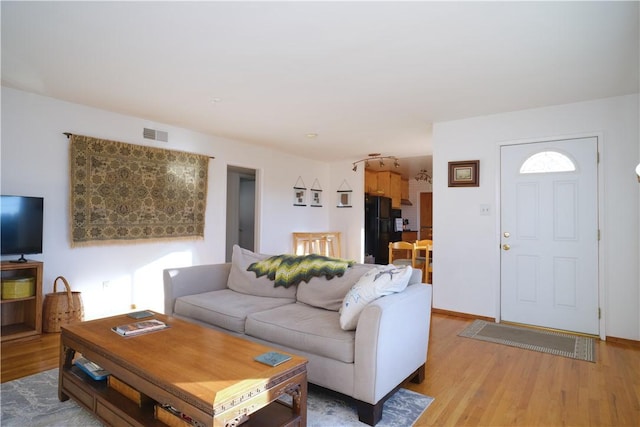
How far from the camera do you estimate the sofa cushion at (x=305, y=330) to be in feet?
6.83

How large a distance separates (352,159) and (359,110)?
3.08m

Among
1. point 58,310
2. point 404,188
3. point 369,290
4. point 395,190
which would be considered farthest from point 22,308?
point 404,188

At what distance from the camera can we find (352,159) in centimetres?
700

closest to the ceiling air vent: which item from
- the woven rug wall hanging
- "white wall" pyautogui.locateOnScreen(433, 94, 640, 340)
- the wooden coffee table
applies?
the woven rug wall hanging

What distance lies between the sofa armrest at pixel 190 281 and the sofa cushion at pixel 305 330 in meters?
0.95

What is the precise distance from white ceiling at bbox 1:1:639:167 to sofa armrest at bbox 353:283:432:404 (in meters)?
1.71

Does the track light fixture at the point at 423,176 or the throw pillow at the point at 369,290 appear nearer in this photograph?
the throw pillow at the point at 369,290

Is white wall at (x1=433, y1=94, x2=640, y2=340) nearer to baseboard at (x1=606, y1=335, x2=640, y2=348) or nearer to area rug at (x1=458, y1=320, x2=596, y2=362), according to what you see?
baseboard at (x1=606, y1=335, x2=640, y2=348)

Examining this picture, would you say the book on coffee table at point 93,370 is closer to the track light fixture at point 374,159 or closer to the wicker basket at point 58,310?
the wicker basket at point 58,310

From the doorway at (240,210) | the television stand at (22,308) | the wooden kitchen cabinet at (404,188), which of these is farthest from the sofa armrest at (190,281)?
the wooden kitchen cabinet at (404,188)

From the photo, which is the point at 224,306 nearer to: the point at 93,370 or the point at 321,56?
the point at 93,370

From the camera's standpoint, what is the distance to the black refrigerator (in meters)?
7.41

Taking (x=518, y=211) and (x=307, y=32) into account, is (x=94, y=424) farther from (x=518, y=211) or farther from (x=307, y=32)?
(x=518, y=211)

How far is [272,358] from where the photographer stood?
A: 1.72 m
